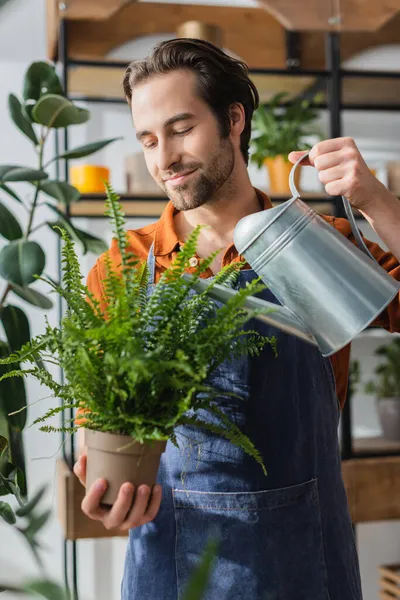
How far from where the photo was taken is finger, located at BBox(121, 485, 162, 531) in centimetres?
84

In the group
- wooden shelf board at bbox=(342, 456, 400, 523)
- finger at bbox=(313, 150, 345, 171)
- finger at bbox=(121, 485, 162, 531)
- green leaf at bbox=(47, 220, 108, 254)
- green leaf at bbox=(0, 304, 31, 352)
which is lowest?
wooden shelf board at bbox=(342, 456, 400, 523)

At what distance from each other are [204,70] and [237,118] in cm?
15

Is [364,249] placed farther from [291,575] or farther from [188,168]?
[291,575]

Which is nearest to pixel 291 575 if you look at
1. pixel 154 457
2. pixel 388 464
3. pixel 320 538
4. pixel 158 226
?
pixel 320 538

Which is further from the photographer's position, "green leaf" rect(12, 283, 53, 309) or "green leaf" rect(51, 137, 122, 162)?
"green leaf" rect(51, 137, 122, 162)

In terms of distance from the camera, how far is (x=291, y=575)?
43.6 inches

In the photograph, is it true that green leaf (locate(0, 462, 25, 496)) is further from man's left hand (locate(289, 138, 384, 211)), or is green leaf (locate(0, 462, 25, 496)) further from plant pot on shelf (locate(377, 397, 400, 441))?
plant pot on shelf (locate(377, 397, 400, 441))

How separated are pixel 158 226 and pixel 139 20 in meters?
1.87

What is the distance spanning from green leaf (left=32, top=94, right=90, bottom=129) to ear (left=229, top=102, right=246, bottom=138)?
0.61 m

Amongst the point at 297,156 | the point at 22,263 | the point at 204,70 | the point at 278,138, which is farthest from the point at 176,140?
the point at 278,138

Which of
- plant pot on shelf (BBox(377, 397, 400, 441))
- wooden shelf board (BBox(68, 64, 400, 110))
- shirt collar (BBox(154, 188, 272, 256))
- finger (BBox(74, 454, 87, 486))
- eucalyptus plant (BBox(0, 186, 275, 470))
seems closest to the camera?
eucalyptus plant (BBox(0, 186, 275, 470))

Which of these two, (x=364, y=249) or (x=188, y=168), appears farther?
(x=188, y=168)

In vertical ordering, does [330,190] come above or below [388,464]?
above

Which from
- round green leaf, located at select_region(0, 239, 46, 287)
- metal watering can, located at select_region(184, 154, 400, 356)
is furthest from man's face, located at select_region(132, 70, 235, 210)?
round green leaf, located at select_region(0, 239, 46, 287)
